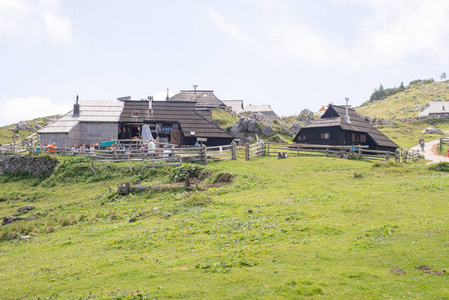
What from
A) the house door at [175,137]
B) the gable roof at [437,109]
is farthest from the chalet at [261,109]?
the house door at [175,137]

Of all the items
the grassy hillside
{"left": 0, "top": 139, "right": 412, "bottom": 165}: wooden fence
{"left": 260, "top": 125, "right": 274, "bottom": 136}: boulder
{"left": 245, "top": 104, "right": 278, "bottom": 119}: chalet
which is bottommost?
the grassy hillside

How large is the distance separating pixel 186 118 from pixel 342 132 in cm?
2049

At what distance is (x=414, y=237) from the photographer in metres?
11.0

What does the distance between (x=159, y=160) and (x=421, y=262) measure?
22849 mm

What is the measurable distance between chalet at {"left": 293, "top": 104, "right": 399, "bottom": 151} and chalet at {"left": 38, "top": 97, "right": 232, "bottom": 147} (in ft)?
44.3

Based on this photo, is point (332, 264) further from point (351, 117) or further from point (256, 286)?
point (351, 117)

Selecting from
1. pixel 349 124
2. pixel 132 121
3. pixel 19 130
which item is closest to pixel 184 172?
pixel 132 121

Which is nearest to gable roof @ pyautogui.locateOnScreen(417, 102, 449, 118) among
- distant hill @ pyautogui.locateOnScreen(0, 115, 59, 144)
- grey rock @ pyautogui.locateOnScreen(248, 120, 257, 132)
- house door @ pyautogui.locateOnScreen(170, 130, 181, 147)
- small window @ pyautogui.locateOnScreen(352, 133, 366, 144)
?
small window @ pyautogui.locateOnScreen(352, 133, 366, 144)

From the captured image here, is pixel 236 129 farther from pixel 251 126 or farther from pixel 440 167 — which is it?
pixel 440 167

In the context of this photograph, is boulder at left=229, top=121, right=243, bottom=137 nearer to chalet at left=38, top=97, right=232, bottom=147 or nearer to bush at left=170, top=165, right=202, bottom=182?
chalet at left=38, top=97, right=232, bottom=147

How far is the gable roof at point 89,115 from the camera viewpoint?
4190cm

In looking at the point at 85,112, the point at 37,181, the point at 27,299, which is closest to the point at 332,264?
the point at 27,299

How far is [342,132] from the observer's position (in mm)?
46656

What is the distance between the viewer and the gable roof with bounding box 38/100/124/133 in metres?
41.9
